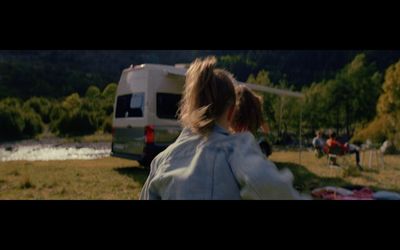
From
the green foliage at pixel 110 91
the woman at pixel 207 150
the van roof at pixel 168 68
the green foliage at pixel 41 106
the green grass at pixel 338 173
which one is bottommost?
the green grass at pixel 338 173

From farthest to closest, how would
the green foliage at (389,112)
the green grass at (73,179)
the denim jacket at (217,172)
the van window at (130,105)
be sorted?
the green foliage at (389,112)
the van window at (130,105)
the green grass at (73,179)
the denim jacket at (217,172)

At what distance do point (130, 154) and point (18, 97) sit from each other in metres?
2.72

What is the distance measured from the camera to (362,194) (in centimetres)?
486

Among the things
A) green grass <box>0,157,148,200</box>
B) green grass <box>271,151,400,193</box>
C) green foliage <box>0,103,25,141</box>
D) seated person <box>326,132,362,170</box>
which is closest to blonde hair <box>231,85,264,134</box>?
green grass <box>0,157,148,200</box>

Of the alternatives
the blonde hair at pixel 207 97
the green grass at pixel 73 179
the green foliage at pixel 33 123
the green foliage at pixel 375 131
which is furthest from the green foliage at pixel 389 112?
the blonde hair at pixel 207 97

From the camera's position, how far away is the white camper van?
5.61 m

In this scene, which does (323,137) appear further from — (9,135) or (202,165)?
(202,165)

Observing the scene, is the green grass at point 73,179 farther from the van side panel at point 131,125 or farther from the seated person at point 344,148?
the seated person at point 344,148

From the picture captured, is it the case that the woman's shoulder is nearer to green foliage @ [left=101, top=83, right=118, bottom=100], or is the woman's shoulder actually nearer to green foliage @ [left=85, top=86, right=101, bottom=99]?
green foliage @ [left=101, top=83, right=118, bottom=100]

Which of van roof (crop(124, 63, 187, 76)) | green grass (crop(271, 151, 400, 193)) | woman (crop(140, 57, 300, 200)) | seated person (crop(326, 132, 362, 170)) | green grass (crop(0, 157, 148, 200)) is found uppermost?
van roof (crop(124, 63, 187, 76))

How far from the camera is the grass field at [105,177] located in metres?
5.14

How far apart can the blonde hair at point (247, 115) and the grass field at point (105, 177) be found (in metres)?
3.63

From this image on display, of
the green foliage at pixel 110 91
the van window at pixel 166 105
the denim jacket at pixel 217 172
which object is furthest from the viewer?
→ the green foliage at pixel 110 91
